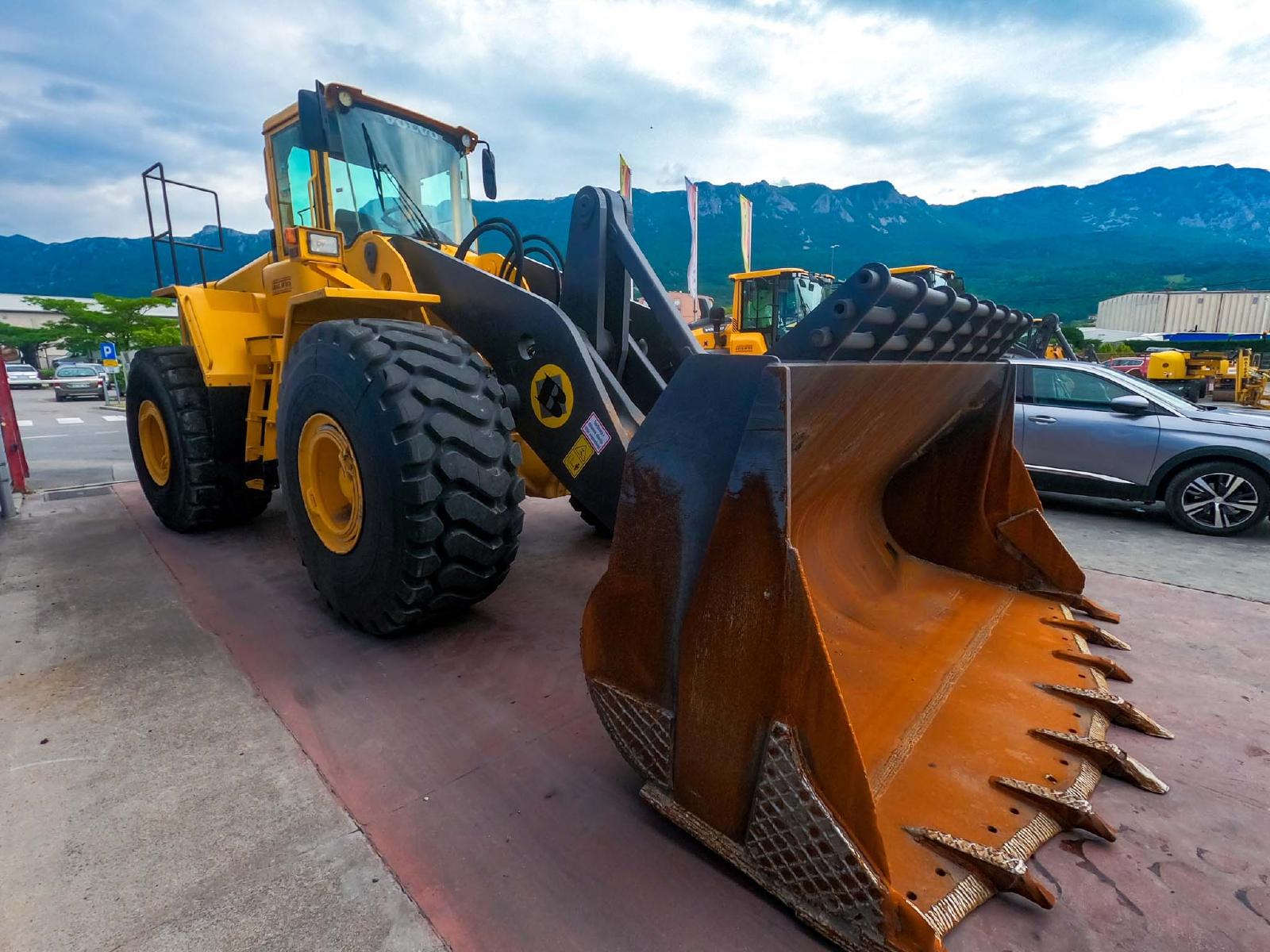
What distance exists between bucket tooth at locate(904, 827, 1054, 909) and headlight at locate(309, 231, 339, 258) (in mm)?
3767

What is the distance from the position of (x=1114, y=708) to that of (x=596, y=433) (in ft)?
6.88

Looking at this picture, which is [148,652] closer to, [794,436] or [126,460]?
[794,436]

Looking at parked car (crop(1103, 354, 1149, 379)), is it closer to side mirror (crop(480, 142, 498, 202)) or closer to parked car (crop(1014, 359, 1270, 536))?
parked car (crop(1014, 359, 1270, 536))

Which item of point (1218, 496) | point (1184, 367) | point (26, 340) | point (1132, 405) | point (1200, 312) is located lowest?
point (1218, 496)

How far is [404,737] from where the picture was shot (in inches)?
92.0

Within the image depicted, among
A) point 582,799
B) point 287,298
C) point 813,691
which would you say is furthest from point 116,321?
point 813,691

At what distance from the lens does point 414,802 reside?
2.01m

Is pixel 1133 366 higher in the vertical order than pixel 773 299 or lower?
lower

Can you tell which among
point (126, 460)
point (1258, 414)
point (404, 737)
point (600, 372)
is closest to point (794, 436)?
point (600, 372)

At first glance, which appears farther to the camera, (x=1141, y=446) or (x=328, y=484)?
(x=1141, y=446)

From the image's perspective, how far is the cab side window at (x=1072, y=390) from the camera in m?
6.03

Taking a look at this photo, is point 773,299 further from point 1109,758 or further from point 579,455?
point 1109,758

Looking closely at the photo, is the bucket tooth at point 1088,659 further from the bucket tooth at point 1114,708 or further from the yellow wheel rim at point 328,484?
the yellow wheel rim at point 328,484

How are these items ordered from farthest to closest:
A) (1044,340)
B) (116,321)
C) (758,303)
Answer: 1. (116,321)
2. (758,303)
3. (1044,340)
